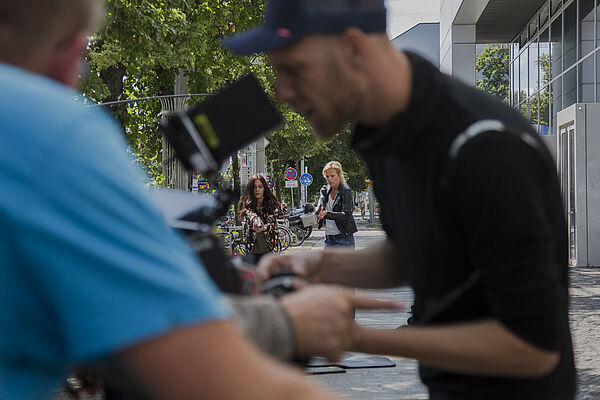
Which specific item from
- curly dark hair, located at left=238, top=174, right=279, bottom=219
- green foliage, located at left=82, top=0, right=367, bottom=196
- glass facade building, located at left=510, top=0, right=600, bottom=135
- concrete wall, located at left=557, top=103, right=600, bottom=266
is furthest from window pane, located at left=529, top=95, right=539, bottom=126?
curly dark hair, located at left=238, top=174, right=279, bottom=219

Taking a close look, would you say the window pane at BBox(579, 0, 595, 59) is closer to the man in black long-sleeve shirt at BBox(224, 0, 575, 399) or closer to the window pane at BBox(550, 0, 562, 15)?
the window pane at BBox(550, 0, 562, 15)

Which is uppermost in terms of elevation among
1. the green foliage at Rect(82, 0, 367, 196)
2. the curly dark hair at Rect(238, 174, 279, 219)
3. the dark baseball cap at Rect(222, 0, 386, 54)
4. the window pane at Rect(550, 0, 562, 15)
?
the window pane at Rect(550, 0, 562, 15)

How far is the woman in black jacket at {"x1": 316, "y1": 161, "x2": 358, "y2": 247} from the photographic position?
11.5 metres

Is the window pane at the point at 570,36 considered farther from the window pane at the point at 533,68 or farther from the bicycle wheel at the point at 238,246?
the bicycle wheel at the point at 238,246

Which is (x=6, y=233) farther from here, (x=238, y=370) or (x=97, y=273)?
(x=238, y=370)

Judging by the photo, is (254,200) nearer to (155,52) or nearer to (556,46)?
(155,52)

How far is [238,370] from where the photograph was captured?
3.00 ft

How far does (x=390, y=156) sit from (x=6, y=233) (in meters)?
1.09

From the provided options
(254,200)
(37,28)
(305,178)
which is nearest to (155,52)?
(254,200)

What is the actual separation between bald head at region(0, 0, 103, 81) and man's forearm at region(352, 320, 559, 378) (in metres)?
0.84

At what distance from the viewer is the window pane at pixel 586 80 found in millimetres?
22250

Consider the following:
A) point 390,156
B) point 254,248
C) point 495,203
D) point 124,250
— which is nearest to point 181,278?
point 124,250

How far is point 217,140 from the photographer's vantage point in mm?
1592

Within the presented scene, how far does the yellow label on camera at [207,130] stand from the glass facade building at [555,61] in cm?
2145
